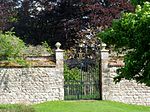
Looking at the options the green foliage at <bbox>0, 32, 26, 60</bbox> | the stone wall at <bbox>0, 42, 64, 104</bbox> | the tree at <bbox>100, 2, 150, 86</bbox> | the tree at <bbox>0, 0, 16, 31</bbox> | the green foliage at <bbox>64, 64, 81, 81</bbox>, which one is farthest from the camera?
the tree at <bbox>0, 0, 16, 31</bbox>

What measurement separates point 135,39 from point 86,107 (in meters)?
9.30

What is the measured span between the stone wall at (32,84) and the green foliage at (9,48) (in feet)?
1.87

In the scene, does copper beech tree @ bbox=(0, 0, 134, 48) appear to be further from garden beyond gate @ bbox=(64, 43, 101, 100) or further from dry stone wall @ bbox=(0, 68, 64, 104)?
dry stone wall @ bbox=(0, 68, 64, 104)

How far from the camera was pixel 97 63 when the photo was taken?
23172 millimetres

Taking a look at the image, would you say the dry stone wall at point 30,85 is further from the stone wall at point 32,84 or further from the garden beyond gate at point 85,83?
the garden beyond gate at point 85,83

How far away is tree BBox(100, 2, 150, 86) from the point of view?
1090 centimetres

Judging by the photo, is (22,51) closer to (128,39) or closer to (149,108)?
(149,108)

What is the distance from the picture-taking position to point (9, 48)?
21.6 meters

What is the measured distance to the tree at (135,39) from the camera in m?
10.9

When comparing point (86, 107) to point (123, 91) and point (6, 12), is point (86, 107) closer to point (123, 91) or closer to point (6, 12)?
point (123, 91)

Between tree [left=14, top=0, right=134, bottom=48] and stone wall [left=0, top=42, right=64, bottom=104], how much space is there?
840cm

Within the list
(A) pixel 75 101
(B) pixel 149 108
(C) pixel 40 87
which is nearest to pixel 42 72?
(C) pixel 40 87

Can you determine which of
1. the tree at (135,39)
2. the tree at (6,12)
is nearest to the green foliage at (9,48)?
the tree at (6,12)

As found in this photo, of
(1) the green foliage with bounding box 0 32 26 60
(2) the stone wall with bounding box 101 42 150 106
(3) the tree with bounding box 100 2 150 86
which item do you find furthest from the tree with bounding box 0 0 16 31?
(3) the tree with bounding box 100 2 150 86
